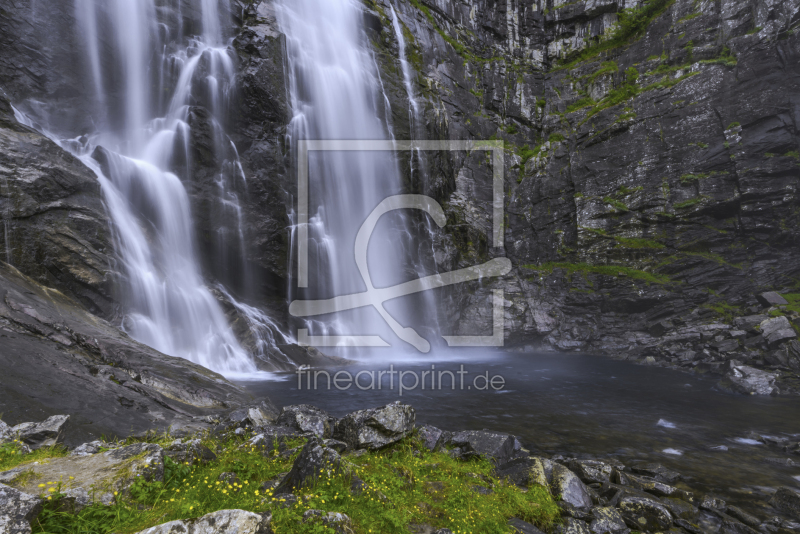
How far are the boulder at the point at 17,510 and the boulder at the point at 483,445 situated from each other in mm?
6458

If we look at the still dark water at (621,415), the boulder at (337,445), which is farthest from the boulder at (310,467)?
the still dark water at (621,415)

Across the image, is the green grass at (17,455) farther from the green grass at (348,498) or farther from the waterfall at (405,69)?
the waterfall at (405,69)

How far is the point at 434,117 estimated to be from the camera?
33.7m

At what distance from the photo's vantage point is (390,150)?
30.6 meters

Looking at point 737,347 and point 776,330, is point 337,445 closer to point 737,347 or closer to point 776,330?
point 737,347

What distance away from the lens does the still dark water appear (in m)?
9.41

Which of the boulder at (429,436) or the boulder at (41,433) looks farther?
the boulder at (429,436)

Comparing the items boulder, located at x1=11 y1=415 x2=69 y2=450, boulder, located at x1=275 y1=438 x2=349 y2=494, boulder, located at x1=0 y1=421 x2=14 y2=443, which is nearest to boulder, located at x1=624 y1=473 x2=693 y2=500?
boulder, located at x1=275 y1=438 x2=349 y2=494

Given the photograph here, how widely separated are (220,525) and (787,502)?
32.8 ft

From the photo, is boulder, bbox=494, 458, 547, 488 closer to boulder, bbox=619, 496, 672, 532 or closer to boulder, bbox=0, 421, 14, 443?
boulder, bbox=619, 496, 672, 532

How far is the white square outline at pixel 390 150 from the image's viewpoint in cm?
2517

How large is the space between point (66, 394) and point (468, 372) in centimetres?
1892

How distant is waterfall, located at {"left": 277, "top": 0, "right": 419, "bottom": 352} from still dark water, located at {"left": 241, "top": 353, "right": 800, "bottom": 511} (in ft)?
24.2

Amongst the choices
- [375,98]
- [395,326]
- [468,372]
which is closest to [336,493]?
[468,372]
